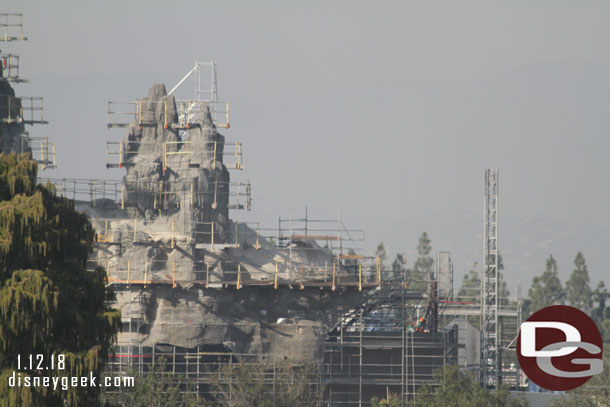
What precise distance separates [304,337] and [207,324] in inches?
166

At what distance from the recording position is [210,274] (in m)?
59.8

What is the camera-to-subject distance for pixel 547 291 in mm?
125375

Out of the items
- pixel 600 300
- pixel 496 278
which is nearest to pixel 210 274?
pixel 496 278

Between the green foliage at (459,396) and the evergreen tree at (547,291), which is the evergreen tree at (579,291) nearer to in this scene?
the evergreen tree at (547,291)

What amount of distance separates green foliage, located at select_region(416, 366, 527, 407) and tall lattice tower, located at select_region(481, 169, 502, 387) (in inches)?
268

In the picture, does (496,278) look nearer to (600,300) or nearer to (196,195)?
(196,195)

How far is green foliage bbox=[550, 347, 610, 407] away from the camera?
182ft

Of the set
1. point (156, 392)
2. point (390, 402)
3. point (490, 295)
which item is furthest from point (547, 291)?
point (156, 392)

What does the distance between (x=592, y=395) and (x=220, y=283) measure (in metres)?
16.3

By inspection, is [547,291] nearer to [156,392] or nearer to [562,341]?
[156,392]

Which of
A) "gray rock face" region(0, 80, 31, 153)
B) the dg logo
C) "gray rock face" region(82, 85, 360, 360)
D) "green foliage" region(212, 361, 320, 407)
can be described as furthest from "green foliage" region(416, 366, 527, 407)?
"gray rock face" region(0, 80, 31, 153)

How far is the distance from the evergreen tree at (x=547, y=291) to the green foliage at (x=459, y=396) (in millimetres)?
69713

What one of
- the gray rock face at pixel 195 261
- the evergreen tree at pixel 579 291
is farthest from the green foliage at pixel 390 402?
the evergreen tree at pixel 579 291

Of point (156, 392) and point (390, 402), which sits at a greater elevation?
point (156, 392)
